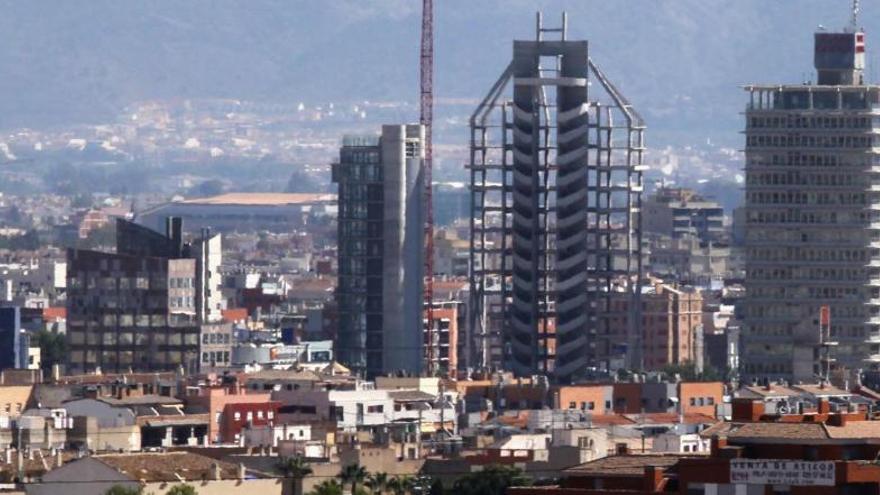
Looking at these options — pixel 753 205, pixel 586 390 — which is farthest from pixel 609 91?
pixel 586 390

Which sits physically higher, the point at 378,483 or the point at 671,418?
the point at 671,418

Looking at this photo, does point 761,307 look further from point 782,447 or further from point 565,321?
point 782,447

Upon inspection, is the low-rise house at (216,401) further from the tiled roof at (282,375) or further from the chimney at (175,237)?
the chimney at (175,237)

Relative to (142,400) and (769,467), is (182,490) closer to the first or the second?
(769,467)

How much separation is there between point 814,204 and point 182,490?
80168 mm

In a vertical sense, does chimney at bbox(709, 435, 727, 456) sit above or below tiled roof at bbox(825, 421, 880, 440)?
below

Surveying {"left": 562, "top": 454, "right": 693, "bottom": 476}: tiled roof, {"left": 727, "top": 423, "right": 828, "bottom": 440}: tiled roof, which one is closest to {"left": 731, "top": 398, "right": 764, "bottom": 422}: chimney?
{"left": 562, "top": 454, "right": 693, "bottom": 476}: tiled roof

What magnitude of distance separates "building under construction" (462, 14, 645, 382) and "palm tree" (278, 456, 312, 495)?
63.0 m

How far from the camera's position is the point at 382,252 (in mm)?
140375

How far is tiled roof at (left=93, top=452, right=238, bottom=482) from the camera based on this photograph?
6444cm

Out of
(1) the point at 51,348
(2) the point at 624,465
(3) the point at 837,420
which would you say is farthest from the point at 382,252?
(3) the point at 837,420

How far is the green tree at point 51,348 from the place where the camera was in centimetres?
13762

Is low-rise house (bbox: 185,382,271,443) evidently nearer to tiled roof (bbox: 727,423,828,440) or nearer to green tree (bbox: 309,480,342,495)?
green tree (bbox: 309,480,342,495)

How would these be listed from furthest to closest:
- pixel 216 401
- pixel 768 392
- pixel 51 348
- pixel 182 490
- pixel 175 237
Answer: pixel 175 237 < pixel 51 348 < pixel 768 392 < pixel 216 401 < pixel 182 490
